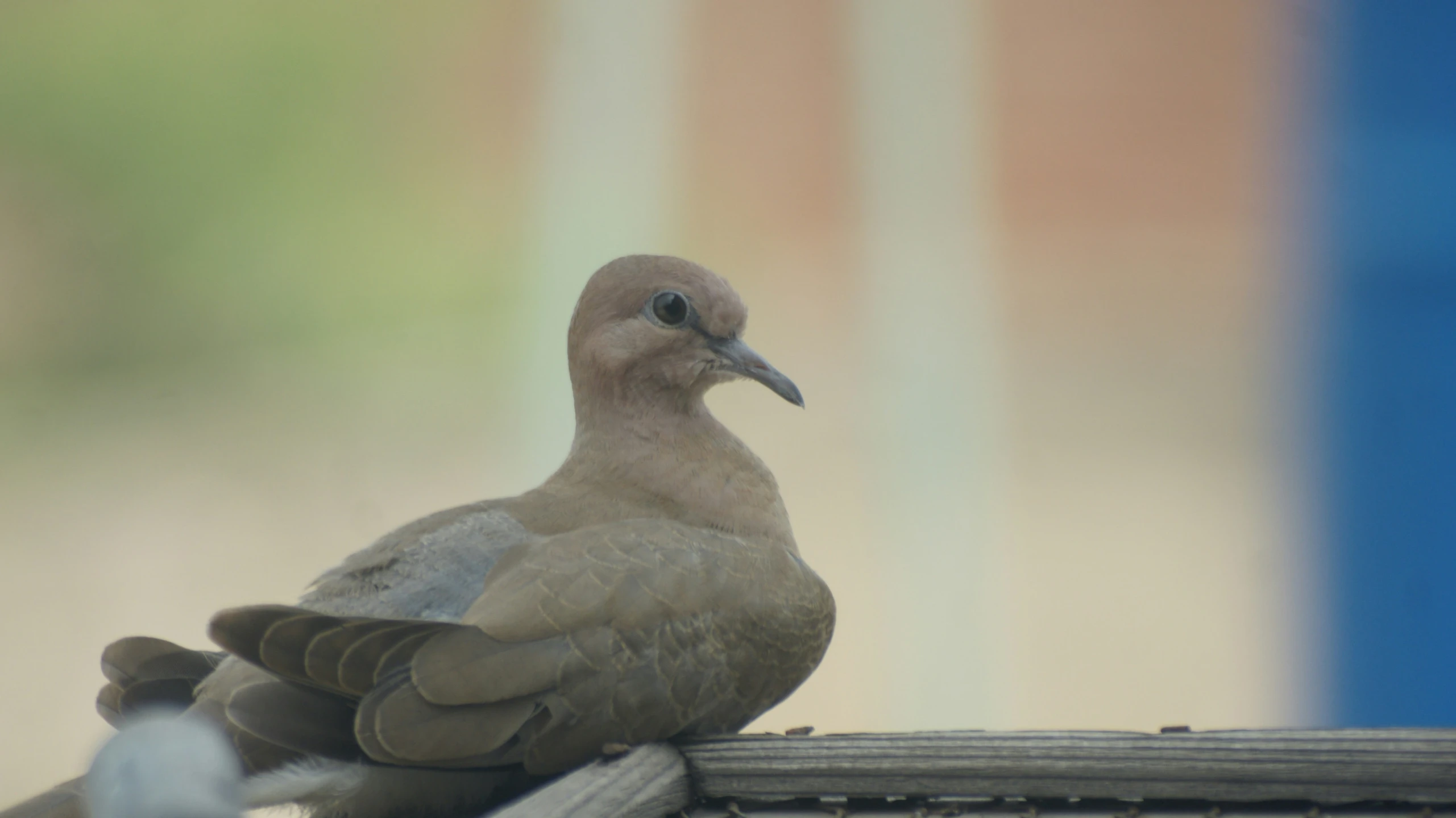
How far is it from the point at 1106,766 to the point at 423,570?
0.62 m

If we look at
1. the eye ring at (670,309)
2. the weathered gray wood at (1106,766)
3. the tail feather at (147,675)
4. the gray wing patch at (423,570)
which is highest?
the eye ring at (670,309)

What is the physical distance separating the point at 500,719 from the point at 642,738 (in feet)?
0.44

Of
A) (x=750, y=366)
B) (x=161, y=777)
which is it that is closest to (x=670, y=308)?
(x=750, y=366)

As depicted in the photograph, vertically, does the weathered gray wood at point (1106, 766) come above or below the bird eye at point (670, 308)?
below

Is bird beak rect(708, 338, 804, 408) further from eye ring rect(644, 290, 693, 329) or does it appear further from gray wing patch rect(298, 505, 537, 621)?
gray wing patch rect(298, 505, 537, 621)

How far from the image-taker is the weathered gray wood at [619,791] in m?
0.91

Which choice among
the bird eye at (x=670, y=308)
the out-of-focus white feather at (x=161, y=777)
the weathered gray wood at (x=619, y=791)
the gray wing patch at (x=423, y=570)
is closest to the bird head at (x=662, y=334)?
the bird eye at (x=670, y=308)

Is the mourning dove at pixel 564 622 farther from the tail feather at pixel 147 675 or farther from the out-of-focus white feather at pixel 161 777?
the out-of-focus white feather at pixel 161 777

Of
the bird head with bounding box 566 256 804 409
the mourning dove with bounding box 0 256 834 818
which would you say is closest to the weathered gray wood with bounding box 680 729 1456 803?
the mourning dove with bounding box 0 256 834 818

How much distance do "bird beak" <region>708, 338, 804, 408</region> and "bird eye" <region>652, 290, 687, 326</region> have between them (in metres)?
0.04

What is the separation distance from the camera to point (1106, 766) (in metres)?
0.97

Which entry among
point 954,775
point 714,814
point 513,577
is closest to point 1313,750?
point 954,775

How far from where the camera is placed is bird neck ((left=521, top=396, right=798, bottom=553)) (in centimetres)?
145

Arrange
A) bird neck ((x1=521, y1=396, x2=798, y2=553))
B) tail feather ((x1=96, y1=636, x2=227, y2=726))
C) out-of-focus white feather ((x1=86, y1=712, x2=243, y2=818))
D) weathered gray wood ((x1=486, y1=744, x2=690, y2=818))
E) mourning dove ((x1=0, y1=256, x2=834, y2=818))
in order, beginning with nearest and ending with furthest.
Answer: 1. out-of-focus white feather ((x1=86, y1=712, x2=243, y2=818))
2. weathered gray wood ((x1=486, y1=744, x2=690, y2=818))
3. mourning dove ((x1=0, y1=256, x2=834, y2=818))
4. tail feather ((x1=96, y1=636, x2=227, y2=726))
5. bird neck ((x1=521, y1=396, x2=798, y2=553))
